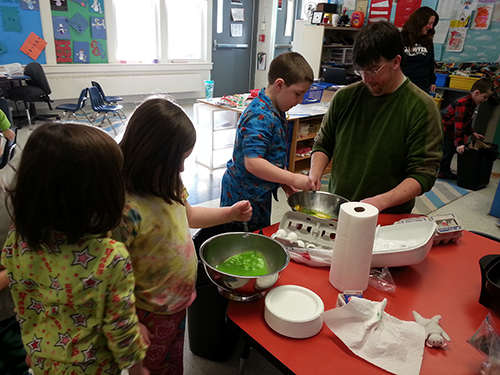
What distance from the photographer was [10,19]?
549 cm

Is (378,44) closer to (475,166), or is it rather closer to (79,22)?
(475,166)

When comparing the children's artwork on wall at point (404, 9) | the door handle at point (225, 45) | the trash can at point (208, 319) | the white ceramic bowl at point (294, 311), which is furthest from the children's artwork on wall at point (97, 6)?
the white ceramic bowl at point (294, 311)

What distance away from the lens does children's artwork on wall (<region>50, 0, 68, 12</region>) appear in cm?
578

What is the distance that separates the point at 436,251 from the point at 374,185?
0.36m

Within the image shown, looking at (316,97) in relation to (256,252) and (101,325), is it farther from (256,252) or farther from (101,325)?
(101,325)

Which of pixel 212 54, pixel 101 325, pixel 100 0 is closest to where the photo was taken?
pixel 101 325

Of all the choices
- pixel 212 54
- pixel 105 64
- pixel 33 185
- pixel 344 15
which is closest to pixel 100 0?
pixel 105 64

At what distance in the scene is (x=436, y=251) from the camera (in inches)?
53.9

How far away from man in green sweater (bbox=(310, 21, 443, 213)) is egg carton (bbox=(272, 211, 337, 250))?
0.22m

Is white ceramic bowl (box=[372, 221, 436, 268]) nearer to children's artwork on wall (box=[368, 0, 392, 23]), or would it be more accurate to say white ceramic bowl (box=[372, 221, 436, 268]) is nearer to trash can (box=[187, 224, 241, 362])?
trash can (box=[187, 224, 241, 362])

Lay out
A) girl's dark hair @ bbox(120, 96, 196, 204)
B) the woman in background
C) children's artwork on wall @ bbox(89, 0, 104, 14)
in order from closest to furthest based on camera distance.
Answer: girl's dark hair @ bbox(120, 96, 196, 204) → the woman in background → children's artwork on wall @ bbox(89, 0, 104, 14)

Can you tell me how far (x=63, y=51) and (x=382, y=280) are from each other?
6524 mm

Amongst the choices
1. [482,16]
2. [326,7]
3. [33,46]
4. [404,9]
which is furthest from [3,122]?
[482,16]

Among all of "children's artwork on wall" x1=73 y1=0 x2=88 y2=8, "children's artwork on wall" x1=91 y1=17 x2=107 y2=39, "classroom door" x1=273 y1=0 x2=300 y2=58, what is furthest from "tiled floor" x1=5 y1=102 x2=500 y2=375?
"classroom door" x1=273 y1=0 x2=300 y2=58
